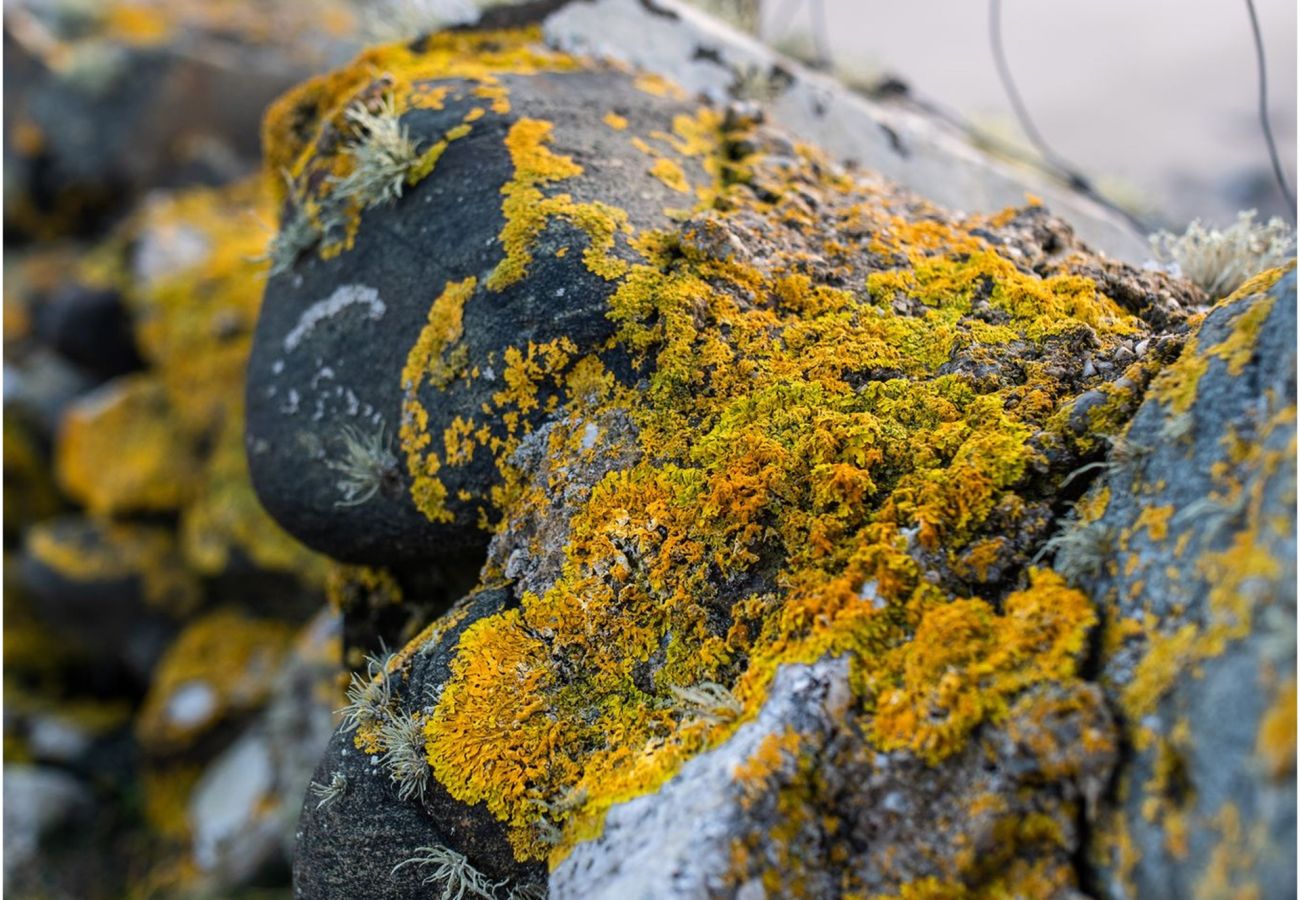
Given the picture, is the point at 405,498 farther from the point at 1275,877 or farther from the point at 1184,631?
the point at 1275,877

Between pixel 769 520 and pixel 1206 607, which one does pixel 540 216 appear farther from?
pixel 1206 607

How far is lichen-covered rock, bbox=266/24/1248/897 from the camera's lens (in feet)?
6.61

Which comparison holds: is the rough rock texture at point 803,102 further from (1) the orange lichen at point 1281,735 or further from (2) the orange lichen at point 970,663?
(1) the orange lichen at point 1281,735

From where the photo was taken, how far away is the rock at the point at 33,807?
8.01 metres

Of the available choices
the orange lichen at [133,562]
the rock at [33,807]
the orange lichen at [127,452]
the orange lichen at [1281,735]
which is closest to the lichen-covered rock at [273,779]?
the rock at [33,807]

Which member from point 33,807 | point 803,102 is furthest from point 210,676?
point 803,102

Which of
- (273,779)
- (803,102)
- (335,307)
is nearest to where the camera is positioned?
(335,307)

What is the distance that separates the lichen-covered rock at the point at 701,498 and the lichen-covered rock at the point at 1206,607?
3.3 inches

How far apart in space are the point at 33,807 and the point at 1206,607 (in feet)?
31.6

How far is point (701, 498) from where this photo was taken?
2.72 metres

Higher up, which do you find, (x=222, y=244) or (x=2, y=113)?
(x=222, y=244)

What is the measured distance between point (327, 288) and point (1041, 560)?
10.2 ft

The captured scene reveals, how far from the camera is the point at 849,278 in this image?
3285 millimetres

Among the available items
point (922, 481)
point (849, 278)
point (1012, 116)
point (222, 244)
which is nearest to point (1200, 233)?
point (849, 278)
